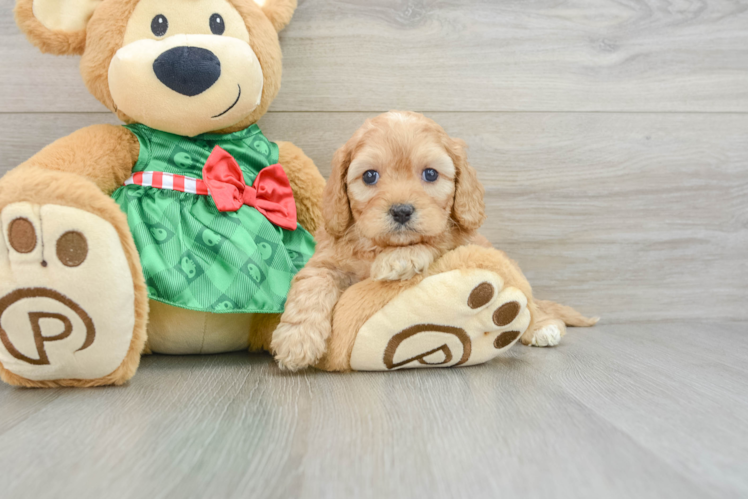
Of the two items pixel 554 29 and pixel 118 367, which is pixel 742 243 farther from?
pixel 118 367

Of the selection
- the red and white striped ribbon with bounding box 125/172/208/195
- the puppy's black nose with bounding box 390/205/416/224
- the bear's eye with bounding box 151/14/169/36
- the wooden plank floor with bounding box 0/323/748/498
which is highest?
the bear's eye with bounding box 151/14/169/36

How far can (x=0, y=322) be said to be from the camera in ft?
2.92

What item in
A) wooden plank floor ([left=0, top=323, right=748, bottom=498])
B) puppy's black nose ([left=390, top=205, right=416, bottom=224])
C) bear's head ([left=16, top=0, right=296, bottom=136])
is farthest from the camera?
bear's head ([left=16, top=0, right=296, bottom=136])

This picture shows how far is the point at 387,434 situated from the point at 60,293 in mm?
580

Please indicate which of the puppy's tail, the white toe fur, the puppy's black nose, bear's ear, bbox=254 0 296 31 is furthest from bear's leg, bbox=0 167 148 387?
the puppy's tail

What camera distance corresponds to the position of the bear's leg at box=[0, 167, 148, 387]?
0.87m

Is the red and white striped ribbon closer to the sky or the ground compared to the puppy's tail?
closer to the sky

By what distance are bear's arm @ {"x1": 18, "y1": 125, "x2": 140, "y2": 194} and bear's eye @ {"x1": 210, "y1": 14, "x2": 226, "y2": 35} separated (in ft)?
0.96

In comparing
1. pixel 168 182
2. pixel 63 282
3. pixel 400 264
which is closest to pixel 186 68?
pixel 168 182

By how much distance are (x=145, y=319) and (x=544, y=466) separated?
2.34ft

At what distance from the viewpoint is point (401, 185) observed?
1.01 m

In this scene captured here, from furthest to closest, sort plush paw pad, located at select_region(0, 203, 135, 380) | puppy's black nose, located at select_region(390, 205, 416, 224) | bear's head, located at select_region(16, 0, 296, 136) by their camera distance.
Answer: bear's head, located at select_region(16, 0, 296, 136)
puppy's black nose, located at select_region(390, 205, 416, 224)
plush paw pad, located at select_region(0, 203, 135, 380)

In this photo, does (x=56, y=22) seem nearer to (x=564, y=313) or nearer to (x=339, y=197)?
(x=339, y=197)

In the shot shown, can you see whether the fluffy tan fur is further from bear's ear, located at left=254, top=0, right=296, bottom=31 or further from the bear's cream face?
bear's ear, located at left=254, top=0, right=296, bottom=31
